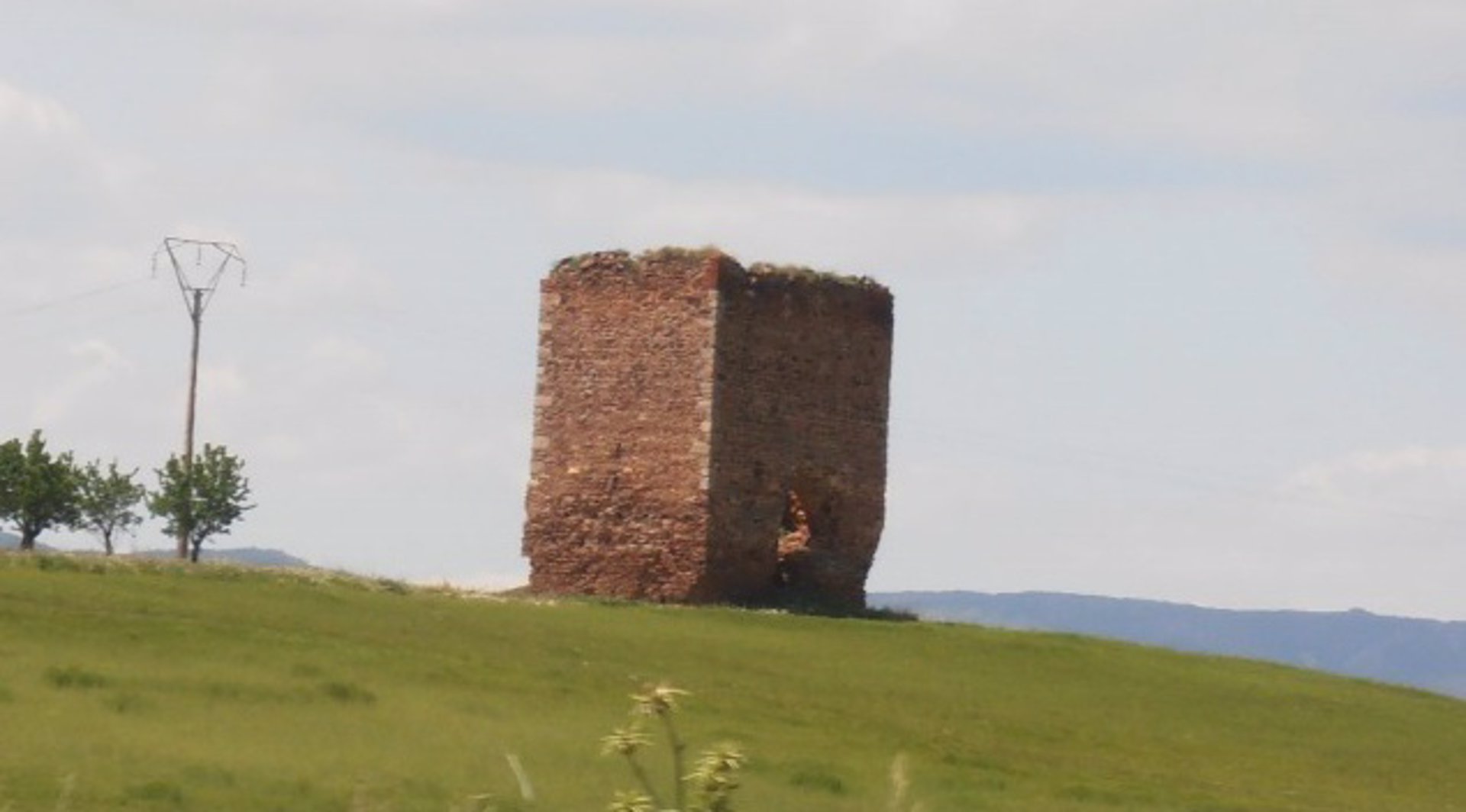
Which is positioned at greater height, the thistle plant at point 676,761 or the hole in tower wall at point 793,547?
the hole in tower wall at point 793,547

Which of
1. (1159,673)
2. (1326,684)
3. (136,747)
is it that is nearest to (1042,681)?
(1159,673)

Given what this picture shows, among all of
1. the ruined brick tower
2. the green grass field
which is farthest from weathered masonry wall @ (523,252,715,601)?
the green grass field

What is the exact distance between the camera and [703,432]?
136ft

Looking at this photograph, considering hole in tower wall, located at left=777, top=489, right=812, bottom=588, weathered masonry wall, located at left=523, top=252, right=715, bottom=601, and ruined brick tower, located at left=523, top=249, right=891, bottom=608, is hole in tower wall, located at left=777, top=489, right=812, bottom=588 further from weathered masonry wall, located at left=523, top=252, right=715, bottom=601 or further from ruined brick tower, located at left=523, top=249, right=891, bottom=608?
weathered masonry wall, located at left=523, top=252, right=715, bottom=601

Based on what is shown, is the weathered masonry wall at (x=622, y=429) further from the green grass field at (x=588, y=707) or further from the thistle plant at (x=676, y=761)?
the thistle plant at (x=676, y=761)

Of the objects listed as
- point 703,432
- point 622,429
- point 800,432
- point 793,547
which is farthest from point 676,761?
point 793,547

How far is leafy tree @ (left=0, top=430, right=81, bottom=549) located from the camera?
169 feet

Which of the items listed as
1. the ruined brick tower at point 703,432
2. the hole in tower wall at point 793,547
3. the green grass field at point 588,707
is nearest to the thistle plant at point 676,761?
the green grass field at point 588,707

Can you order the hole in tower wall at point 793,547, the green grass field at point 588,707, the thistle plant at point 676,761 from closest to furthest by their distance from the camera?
the thistle plant at point 676,761
the green grass field at point 588,707
the hole in tower wall at point 793,547

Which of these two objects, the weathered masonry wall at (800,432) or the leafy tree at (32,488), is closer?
the weathered masonry wall at (800,432)

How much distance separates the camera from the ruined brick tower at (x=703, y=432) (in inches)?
1639

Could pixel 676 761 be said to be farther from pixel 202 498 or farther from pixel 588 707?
pixel 202 498

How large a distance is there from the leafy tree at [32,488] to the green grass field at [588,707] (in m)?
15.8

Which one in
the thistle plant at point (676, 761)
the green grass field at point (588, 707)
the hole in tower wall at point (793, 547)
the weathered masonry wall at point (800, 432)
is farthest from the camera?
the hole in tower wall at point (793, 547)
